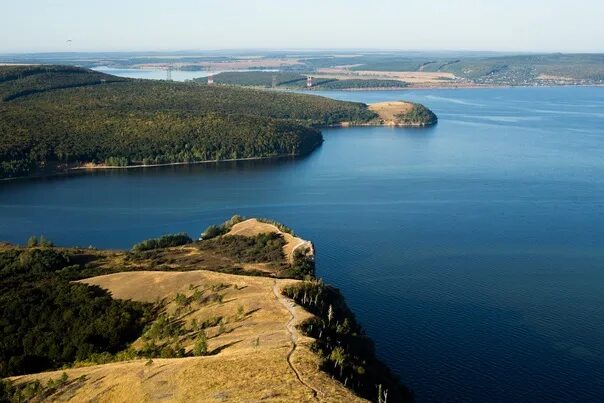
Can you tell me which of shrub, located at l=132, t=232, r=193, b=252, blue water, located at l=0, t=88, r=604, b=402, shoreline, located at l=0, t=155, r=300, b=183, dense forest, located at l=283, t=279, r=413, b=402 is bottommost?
shoreline, located at l=0, t=155, r=300, b=183

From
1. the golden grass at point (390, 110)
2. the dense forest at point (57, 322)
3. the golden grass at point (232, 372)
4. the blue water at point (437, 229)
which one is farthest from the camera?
the golden grass at point (390, 110)

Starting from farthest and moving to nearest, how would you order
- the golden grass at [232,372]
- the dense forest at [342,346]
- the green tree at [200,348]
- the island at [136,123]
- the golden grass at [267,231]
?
1. the island at [136,123]
2. the golden grass at [267,231]
3. the green tree at [200,348]
4. the dense forest at [342,346]
5. the golden grass at [232,372]

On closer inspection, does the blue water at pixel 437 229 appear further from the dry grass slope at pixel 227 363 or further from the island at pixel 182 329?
the dry grass slope at pixel 227 363

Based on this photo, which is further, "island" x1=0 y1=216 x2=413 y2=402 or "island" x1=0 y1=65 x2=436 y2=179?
"island" x1=0 y1=65 x2=436 y2=179

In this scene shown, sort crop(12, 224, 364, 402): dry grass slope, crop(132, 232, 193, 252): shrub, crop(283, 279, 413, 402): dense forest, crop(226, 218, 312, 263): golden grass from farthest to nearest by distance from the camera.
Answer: crop(132, 232, 193, 252): shrub, crop(226, 218, 312, 263): golden grass, crop(283, 279, 413, 402): dense forest, crop(12, 224, 364, 402): dry grass slope

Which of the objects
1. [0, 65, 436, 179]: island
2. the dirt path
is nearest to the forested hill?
[0, 65, 436, 179]: island

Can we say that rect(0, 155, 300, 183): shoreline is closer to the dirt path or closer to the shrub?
the shrub

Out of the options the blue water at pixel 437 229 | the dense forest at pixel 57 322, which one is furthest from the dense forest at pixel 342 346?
the dense forest at pixel 57 322
